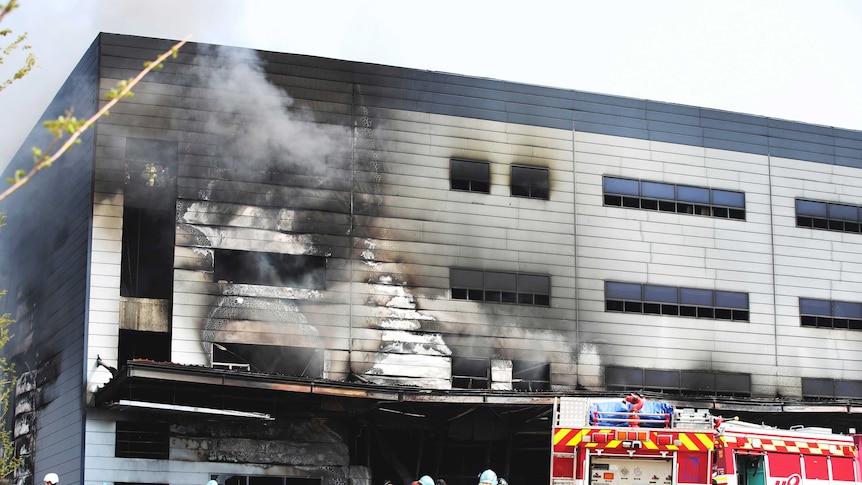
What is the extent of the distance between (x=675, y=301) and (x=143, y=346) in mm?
12208

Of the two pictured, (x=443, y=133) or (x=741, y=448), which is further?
(x=443, y=133)

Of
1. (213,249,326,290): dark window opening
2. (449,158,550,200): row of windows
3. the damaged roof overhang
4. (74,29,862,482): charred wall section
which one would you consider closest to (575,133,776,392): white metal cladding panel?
(74,29,862,482): charred wall section

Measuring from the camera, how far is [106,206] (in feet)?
76.0

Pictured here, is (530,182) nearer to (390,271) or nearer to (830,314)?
(390,271)

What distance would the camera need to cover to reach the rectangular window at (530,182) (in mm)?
26625

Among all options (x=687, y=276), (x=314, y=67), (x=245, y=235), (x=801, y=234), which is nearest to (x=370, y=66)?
(x=314, y=67)

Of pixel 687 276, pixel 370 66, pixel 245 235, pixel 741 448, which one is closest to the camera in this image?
pixel 741 448

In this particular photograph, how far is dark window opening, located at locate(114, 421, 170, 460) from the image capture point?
2242 centimetres

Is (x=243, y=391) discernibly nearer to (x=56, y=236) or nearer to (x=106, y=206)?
(x=106, y=206)

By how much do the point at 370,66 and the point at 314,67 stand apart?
125cm

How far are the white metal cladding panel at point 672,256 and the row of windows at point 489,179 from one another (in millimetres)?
952

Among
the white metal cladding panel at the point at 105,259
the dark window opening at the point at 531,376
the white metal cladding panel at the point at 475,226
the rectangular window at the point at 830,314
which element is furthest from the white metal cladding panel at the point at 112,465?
the rectangular window at the point at 830,314

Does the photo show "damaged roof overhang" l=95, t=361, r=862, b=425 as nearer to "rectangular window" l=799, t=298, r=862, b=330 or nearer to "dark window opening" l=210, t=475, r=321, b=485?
"dark window opening" l=210, t=475, r=321, b=485

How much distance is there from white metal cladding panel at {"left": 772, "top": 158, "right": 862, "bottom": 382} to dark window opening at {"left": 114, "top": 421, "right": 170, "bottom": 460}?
14743 millimetres
